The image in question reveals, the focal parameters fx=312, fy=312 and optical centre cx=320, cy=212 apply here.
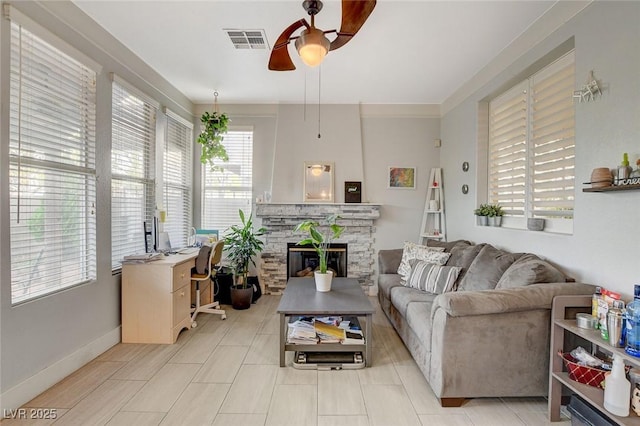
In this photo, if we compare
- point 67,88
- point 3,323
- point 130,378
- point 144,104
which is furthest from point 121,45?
point 130,378

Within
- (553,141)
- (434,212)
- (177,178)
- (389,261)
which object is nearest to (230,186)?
(177,178)

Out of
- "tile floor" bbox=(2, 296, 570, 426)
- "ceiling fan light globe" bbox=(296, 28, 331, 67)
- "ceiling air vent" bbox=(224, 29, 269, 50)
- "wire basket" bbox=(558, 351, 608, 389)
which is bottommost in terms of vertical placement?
"tile floor" bbox=(2, 296, 570, 426)

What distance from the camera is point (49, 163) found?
2166 millimetres

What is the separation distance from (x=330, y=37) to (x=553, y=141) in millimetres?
2045

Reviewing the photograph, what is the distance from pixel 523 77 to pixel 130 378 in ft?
13.7

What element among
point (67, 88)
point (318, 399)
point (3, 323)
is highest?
point (67, 88)

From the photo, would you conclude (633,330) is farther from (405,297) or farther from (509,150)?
(509,150)

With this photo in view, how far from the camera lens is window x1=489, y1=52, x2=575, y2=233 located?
7.88 feet

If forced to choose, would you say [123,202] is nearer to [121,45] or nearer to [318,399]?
[121,45]

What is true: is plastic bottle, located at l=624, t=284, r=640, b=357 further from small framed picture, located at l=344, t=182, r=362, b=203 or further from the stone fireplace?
small framed picture, located at l=344, t=182, r=362, b=203

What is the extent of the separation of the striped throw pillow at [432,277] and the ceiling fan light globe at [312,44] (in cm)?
224

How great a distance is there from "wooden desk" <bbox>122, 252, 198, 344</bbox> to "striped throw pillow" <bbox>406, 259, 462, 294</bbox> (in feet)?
7.75

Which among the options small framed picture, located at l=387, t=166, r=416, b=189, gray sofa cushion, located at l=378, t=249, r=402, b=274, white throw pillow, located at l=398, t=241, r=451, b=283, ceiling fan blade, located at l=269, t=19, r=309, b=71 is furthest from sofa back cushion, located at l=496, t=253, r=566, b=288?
small framed picture, located at l=387, t=166, r=416, b=189

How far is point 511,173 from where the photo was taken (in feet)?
10.2
